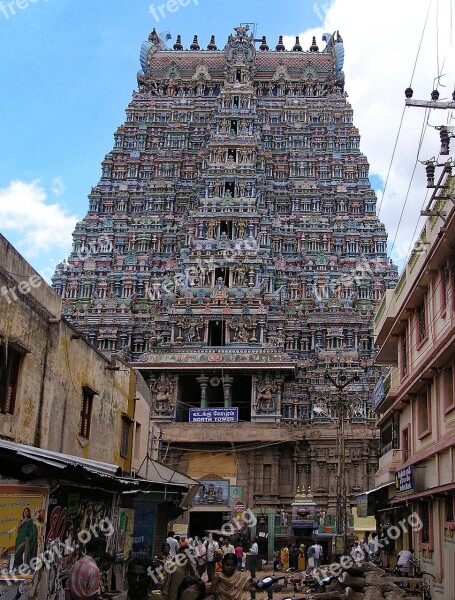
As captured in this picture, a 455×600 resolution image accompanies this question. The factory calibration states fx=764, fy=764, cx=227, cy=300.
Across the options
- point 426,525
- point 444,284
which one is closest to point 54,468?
point 444,284

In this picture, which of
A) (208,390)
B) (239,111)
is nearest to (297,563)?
(208,390)

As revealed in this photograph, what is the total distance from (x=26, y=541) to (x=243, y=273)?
138 feet

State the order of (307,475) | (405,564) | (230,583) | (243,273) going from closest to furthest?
(230,583) → (405,564) → (307,475) → (243,273)

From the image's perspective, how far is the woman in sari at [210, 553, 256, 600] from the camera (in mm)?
9391

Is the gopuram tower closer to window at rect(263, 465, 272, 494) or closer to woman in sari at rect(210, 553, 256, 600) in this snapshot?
window at rect(263, 465, 272, 494)

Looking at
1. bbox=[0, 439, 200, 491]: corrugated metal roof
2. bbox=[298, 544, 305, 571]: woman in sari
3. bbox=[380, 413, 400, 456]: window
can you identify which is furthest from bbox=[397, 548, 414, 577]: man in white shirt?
bbox=[298, 544, 305, 571]: woman in sari

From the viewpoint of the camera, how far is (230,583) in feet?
30.9

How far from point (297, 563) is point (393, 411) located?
9.08 m

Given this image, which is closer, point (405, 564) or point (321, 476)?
point (405, 564)

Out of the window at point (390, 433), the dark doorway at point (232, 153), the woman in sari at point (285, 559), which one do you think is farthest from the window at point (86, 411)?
the dark doorway at point (232, 153)

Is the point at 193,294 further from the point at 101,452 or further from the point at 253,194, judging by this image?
the point at 101,452

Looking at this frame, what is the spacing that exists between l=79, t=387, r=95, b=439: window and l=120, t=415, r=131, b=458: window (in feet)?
13.2

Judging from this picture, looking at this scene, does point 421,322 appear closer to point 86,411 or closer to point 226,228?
point 86,411

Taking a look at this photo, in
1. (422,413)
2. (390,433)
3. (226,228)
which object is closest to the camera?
(422,413)
